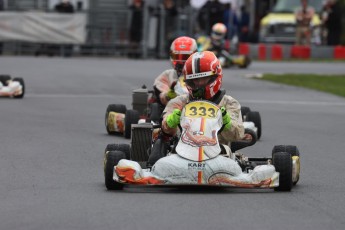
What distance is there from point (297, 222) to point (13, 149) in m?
5.65

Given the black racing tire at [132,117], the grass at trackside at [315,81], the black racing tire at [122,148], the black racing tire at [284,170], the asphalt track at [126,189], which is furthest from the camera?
the grass at trackside at [315,81]

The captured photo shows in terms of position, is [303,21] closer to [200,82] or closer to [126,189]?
[200,82]

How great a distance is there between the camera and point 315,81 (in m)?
27.1

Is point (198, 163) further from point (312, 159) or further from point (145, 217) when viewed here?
point (312, 159)

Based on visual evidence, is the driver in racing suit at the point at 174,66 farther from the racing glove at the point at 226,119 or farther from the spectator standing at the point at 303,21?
the spectator standing at the point at 303,21

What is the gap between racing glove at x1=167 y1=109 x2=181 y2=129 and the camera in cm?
974

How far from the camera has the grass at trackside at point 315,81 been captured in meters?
24.9

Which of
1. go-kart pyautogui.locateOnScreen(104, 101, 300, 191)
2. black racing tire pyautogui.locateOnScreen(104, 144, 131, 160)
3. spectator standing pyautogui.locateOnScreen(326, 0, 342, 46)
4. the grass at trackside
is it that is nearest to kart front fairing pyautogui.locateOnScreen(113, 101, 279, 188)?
go-kart pyautogui.locateOnScreen(104, 101, 300, 191)

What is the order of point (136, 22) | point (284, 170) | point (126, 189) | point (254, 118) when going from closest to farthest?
point (284, 170) < point (126, 189) < point (254, 118) < point (136, 22)

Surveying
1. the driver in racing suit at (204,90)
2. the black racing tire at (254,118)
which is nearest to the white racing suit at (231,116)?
the driver in racing suit at (204,90)

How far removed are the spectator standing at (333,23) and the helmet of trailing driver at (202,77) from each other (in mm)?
30111

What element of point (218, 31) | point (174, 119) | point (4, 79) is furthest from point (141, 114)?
point (218, 31)

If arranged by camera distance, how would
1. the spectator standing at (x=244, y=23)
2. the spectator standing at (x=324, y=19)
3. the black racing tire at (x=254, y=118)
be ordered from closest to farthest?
1. the black racing tire at (x=254, y=118)
2. the spectator standing at (x=324, y=19)
3. the spectator standing at (x=244, y=23)

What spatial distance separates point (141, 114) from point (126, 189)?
5260 millimetres
